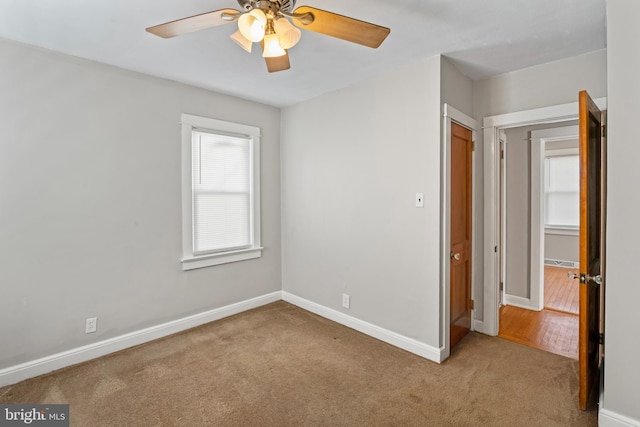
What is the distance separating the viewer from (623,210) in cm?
170

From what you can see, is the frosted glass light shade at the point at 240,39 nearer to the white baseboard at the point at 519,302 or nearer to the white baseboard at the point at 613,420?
the white baseboard at the point at 613,420

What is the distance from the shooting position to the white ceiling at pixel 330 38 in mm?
1884

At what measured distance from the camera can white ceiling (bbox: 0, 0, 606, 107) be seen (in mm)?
1884

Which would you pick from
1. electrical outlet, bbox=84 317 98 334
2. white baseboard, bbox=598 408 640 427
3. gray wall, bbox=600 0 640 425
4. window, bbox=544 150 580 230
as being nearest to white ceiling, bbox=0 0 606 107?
gray wall, bbox=600 0 640 425

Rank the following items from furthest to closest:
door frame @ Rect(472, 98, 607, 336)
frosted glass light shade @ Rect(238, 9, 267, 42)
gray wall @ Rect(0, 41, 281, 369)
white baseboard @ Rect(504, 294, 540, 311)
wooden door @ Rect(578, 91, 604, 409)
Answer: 1. white baseboard @ Rect(504, 294, 540, 311)
2. door frame @ Rect(472, 98, 607, 336)
3. gray wall @ Rect(0, 41, 281, 369)
4. wooden door @ Rect(578, 91, 604, 409)
5. frosted glass light shade @ Rect(238, 9, 267, 42)

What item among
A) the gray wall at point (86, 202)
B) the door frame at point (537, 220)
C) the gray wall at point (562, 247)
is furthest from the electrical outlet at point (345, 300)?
the gray wall at point (562, 247)

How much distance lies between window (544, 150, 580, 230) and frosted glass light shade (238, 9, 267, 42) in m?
6.54

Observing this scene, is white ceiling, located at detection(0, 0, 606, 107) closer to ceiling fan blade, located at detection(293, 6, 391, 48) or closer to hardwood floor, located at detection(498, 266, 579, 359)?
ceiling fan blade, located at detection(293, 6, 391, 48)

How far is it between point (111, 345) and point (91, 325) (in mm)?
249

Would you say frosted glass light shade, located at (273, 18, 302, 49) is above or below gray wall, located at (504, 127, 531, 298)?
above

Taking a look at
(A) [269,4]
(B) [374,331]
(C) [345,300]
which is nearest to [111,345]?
(C) [345,300]

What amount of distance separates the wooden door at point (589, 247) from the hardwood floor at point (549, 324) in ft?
2.04

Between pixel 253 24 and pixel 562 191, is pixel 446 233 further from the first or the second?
pixel 562 191

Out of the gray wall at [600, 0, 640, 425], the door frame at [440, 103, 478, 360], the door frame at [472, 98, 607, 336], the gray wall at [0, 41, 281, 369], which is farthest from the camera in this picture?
the door frame at [472, 98, 607, 336]
